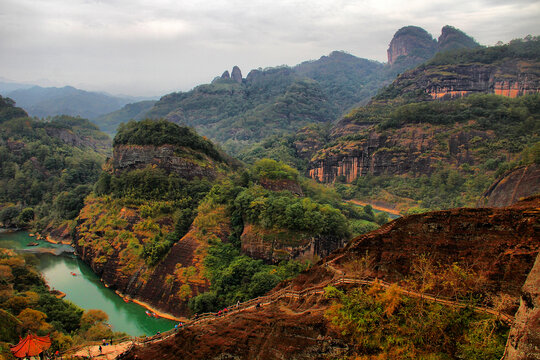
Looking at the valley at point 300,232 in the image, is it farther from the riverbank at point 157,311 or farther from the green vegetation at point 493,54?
the green vegetation at point 493,54

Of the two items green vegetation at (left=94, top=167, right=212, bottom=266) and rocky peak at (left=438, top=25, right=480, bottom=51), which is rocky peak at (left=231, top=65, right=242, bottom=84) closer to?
rocky peak at (left=438, top=25, right=480, bottom=51)

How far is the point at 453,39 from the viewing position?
14475 cm

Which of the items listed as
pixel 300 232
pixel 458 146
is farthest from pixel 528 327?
pixel 458 146

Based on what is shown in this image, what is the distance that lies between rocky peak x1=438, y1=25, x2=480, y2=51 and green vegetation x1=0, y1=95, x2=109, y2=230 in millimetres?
144718

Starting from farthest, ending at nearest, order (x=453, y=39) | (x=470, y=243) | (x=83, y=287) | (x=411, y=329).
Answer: (x=453, y=39)
(x=83, y=287)
(x=470, y=243)
(x=411, y=329)

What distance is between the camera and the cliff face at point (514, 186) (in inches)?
1198

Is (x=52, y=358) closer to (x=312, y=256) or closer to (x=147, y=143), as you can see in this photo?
(x=312, y=256)

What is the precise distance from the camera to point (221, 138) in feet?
407

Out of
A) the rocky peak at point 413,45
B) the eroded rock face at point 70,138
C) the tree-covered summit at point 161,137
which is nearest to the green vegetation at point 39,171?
the eroded rock face at point 70,138

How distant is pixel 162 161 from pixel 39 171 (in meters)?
34.1

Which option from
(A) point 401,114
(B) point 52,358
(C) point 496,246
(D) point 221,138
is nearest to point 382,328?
(C) point 496,246

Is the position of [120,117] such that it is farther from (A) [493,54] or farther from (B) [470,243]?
(B) [470,243]

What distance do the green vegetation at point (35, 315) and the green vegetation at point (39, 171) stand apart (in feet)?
59.1

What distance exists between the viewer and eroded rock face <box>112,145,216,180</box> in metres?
38.2
